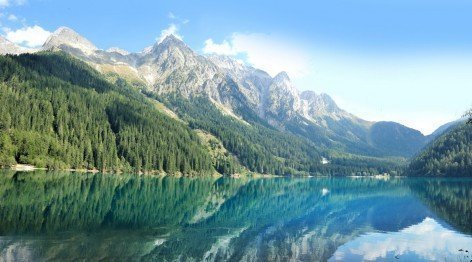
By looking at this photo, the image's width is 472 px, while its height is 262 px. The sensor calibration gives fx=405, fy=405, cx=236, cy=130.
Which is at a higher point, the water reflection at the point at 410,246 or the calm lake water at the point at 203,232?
the calm lake water at the point at 203,232

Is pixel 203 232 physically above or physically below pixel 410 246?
above

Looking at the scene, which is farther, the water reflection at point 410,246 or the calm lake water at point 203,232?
the water reflection at point 410,246

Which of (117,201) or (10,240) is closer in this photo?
(10,240)

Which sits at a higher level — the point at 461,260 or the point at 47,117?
the point at 47,117

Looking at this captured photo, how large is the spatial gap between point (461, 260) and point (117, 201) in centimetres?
5783

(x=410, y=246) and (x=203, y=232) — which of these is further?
(x=203, y=232)

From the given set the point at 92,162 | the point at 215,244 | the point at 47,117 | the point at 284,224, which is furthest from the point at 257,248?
the point at 47,117

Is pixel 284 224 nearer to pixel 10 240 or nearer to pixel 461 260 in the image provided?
pixel 461 260

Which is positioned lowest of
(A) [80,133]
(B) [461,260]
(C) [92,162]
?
(B) [461,260]

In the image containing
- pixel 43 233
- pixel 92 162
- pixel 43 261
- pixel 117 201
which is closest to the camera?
pixel 43 261

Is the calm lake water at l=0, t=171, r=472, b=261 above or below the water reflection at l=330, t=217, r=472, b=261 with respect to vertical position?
above

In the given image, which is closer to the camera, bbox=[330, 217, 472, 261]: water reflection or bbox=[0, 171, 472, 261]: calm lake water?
bbox=[0, 171, 472, 261]: calm lake water

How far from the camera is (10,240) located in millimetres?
36344

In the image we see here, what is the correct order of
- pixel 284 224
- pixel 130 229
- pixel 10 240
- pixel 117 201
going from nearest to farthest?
1. pixel 10 240
2. pixel 130 229
3. pixel 284 224
4. pixel 117 201
